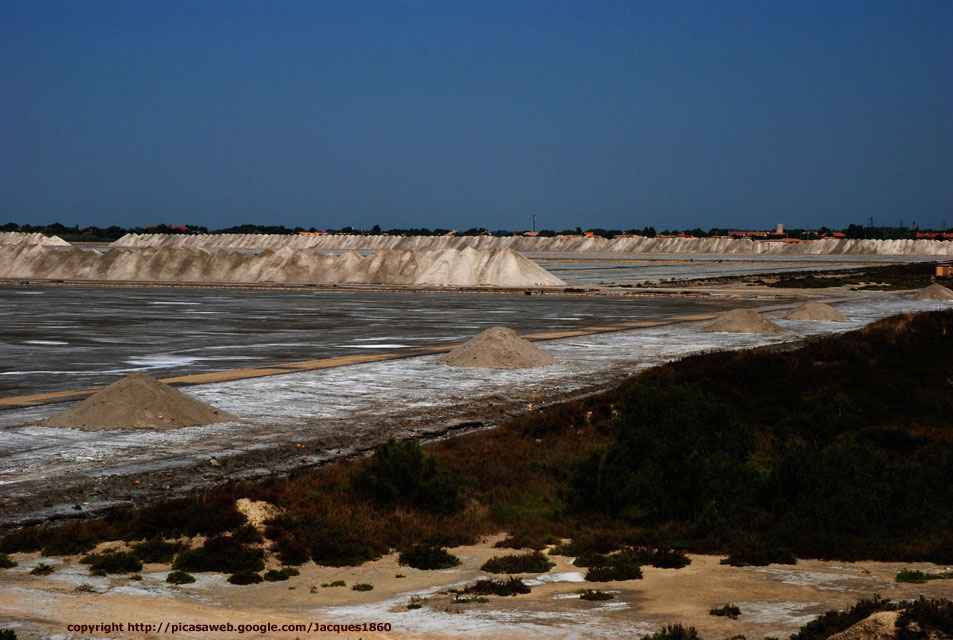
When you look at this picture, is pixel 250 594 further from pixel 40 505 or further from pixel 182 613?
pixel 40 505

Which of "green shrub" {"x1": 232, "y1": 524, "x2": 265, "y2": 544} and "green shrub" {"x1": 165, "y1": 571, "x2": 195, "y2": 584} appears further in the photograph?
"green shrub" {"x1": 232, "y1": 524, "x2": 265, "y2": 544}

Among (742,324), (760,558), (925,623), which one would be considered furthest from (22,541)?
(742,324)

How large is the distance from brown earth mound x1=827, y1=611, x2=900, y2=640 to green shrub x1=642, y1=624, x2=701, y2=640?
999 millimetres

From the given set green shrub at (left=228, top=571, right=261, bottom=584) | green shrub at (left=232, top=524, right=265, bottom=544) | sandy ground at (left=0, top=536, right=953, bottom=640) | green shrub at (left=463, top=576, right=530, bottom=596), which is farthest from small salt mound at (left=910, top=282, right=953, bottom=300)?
green shrub at (left=228, top=571, right=261, bottom=584)

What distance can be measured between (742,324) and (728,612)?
2764 cm

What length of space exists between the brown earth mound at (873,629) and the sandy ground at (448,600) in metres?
0.79

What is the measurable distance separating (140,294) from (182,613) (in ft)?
185

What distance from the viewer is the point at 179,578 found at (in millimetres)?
10211

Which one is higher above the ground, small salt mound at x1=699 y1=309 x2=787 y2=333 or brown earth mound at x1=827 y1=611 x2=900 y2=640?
small salt mound at x1=699 y1=309 x2=787 y2=333

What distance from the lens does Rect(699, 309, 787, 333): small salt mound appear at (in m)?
35.6

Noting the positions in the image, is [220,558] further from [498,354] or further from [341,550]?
[498,354]

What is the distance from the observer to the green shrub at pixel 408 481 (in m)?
13.6

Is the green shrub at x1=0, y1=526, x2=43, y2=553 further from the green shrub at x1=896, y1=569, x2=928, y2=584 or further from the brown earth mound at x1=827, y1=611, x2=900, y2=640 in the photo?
the green shrub at x1=896, y1=569, x2=928, y2=584

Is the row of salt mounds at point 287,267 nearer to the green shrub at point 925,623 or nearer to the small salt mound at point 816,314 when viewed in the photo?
the small salt mound at point 816,314
